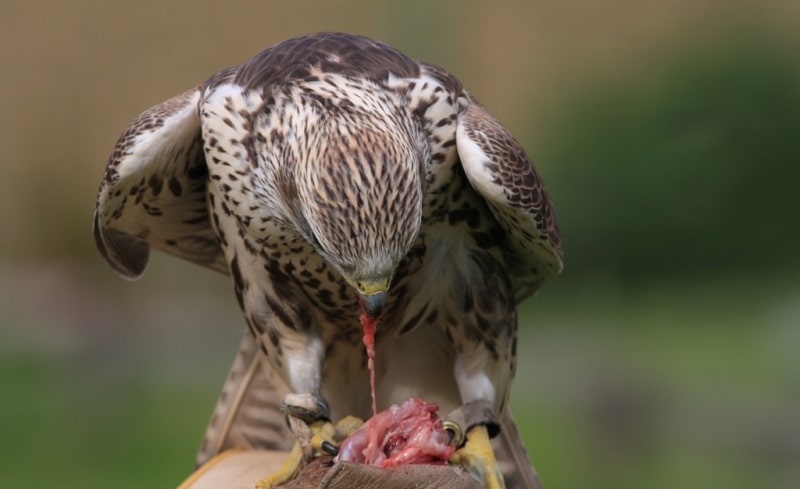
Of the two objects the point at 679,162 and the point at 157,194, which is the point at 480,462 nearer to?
the point at 157,194

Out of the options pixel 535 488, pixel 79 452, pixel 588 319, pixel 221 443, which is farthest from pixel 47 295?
pixel 535 488

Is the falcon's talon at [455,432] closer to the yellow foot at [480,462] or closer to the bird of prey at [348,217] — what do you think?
the yellow foot at [480,462]

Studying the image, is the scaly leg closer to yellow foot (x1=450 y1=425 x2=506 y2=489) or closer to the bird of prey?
the bird of prey

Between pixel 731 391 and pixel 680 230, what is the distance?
42.9 inches

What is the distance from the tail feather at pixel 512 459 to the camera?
3.00 meters

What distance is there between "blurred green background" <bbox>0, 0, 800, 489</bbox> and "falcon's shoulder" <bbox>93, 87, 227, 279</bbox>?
9.63 ft

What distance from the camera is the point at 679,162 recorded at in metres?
6.57

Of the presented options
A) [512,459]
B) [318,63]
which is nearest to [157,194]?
[318,63]

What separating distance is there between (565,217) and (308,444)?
437cm

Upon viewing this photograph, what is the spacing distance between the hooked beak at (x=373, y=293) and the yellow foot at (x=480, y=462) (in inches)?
22.0

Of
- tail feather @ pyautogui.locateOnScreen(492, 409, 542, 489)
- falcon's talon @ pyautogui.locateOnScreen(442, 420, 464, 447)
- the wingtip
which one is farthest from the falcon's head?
tail feather @ pyautogui.locateOnScreen(492, 409, 542, 489)

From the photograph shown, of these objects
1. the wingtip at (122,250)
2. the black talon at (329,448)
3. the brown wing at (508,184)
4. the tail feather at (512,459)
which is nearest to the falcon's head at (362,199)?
the brown wing at (508,184)

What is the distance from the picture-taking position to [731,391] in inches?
260

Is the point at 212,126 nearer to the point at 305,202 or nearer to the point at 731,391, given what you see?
the point at 305,202
